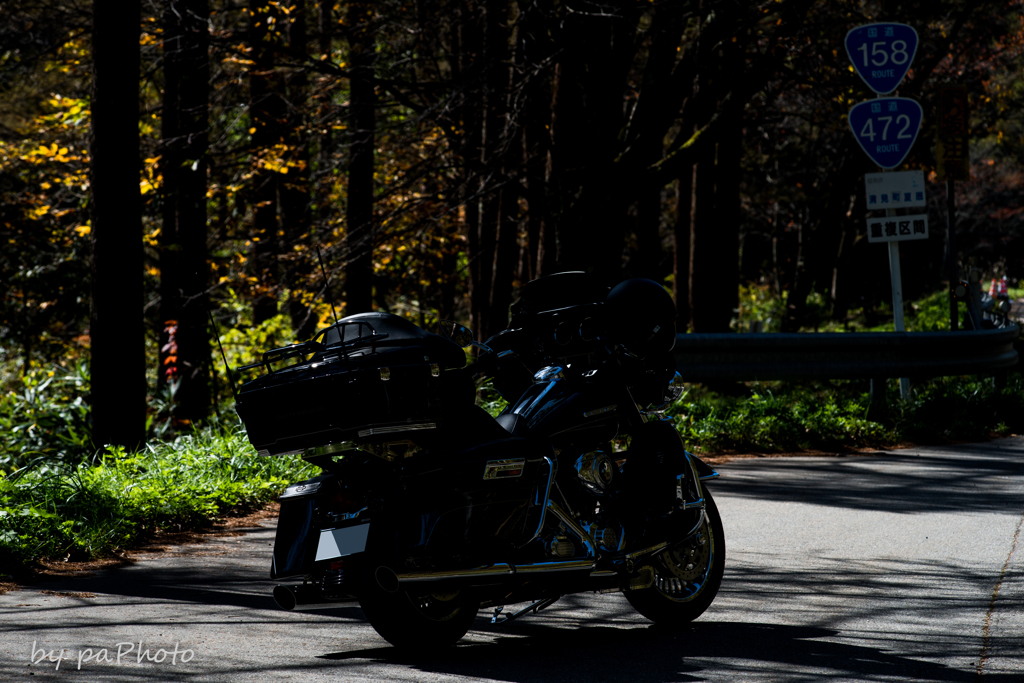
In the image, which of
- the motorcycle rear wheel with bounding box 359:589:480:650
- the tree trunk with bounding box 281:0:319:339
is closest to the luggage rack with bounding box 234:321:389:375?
the motorcycle rear wheel with bounding box 359:589:480:650

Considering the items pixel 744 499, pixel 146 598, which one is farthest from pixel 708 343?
pixel 146 598

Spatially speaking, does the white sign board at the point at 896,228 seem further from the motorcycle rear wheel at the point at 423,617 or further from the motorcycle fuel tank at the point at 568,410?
the motorcycle rear wheel at the point at 423,617

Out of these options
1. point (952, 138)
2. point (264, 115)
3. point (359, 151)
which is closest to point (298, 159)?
point (264, 115)

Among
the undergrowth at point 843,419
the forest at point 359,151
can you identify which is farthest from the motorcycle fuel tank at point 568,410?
the undergrowth at point 843,419

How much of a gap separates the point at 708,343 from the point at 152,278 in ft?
47.6

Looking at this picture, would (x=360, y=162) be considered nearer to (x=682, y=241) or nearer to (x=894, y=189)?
(x=682, y=241)

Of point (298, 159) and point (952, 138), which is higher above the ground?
point (298, 159)

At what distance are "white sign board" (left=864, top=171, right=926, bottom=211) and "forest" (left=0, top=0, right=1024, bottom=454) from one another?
5.30 ft

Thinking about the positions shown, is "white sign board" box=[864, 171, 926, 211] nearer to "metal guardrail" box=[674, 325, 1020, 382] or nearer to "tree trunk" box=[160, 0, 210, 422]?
"metal guardrail" box=[674, 325, 1020, 382]

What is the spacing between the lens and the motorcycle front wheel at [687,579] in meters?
4.89

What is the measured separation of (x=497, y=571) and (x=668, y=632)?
3.66 feet

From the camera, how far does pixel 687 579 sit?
500cm

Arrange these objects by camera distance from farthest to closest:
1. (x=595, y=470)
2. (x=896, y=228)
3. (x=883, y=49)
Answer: (x=896, y=228) → (x=883, y=49) → (x=595, y=470)

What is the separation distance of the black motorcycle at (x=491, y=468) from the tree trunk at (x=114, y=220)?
5.60 metres
